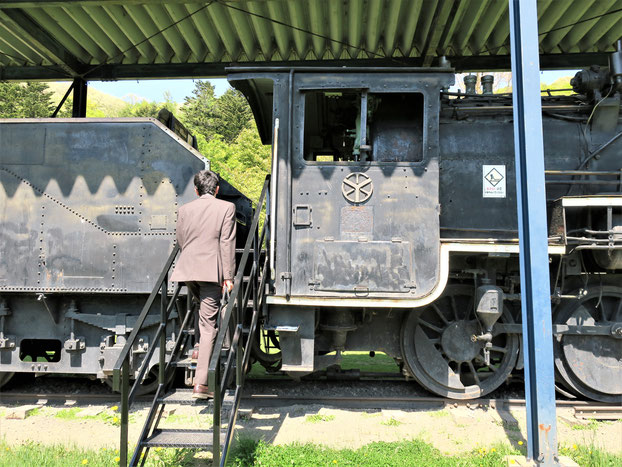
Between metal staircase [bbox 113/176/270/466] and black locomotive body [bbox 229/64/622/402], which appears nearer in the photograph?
metal staircase [bbox 113/176/270/466]

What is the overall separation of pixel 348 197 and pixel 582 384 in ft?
11.5

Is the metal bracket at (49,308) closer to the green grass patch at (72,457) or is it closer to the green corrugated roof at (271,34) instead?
the green grass patch at (72,457)

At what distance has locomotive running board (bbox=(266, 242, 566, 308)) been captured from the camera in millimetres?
4684

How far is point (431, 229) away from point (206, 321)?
7.99ft

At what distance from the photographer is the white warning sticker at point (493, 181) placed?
5.27m

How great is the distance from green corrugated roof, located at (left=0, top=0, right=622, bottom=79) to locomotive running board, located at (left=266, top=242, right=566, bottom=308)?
3692 mm

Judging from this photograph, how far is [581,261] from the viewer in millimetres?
5309

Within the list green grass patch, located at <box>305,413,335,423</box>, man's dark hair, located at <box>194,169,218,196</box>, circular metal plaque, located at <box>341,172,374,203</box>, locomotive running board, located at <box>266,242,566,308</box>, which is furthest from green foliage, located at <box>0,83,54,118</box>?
green grass patch, located at <box>305,413,335,423</box>

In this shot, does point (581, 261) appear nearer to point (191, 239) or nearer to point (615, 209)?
point (615, 209)

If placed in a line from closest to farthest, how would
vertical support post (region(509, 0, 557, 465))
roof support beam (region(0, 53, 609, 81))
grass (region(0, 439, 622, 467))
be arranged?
vertical support post (region(509, 0, 557, 465)), grass (region(0, 439, 622, 467)), roof support beam (region(0, 53, 609, 81))

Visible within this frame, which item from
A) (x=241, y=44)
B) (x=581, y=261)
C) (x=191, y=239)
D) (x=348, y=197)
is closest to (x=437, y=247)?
(x=348, y=197)

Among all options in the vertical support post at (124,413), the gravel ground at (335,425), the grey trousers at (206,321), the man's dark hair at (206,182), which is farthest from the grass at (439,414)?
the man's dark hair at (206,182)

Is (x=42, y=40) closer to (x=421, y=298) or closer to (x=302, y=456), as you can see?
(x=421, y=298)

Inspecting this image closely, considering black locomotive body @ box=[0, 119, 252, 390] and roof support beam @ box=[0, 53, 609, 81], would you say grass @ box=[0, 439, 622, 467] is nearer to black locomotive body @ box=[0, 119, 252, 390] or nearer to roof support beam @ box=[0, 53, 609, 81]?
black locomotive body @ box=[0, 119, 252, 390]
